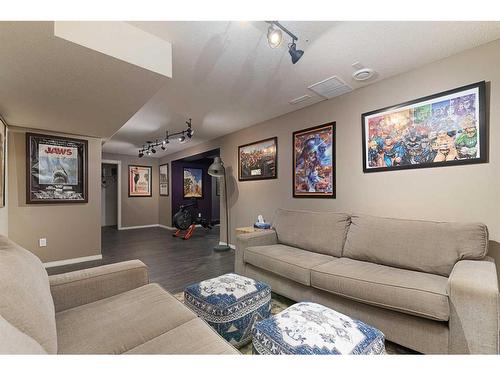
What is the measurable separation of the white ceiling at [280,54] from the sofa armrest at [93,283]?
1.71 metres

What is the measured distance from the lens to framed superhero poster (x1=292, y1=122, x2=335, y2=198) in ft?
9.54

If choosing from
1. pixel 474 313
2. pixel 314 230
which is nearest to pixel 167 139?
pixel 314 230

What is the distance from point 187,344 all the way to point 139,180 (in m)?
7.14

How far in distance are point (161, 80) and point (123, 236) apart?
5.02 meters

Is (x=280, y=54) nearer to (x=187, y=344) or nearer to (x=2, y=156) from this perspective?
(x=187, y=344)

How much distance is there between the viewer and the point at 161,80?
1.87 meters

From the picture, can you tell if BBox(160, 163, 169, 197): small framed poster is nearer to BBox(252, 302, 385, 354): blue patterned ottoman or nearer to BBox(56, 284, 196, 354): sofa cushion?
BBox(56, 284, 196, 354): sofa cushion

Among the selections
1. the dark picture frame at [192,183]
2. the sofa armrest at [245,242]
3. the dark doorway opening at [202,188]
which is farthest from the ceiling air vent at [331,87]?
the dark picture frame at [192,183]

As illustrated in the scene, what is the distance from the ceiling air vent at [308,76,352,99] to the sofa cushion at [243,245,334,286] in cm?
185

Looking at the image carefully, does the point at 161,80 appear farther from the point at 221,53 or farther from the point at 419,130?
the point at 419,130

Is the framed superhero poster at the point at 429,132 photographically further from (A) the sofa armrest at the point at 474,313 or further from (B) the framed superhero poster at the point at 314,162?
(A) the sofa armrest at the point at 474,313
